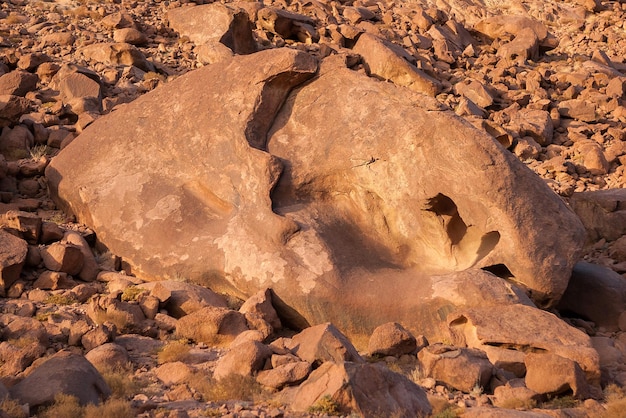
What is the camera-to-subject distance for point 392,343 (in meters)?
7.54

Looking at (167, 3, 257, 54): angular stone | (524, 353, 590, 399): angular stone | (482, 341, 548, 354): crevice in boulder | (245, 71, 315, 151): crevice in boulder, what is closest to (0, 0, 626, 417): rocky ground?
(524, 353, 590, 399): angular stone

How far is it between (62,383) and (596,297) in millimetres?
6752

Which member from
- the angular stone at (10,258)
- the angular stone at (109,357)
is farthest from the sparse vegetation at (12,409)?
the angular stone at (10,258)

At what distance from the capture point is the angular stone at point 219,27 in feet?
59.7

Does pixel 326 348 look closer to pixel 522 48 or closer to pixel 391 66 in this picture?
pixel 391 66

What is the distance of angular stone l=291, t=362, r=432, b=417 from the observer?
5.43m

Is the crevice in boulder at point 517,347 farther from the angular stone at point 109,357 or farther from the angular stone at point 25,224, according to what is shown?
the angular stone at point 25,224

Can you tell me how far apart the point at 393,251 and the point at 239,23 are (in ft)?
34.1

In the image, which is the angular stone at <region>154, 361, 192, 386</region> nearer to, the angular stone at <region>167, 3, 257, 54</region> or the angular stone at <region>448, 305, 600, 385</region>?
the angular stone at <region>448, 305, 600, 385</region>

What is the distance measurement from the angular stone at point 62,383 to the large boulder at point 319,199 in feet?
10.6

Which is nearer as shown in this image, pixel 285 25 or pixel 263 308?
pixel 263 308

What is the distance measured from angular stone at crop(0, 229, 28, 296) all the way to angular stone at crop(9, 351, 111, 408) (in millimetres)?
3041

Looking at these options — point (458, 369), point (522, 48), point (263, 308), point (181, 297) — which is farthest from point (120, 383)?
point (522, 48)

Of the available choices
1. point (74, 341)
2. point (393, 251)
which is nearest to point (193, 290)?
point (74, 341)
